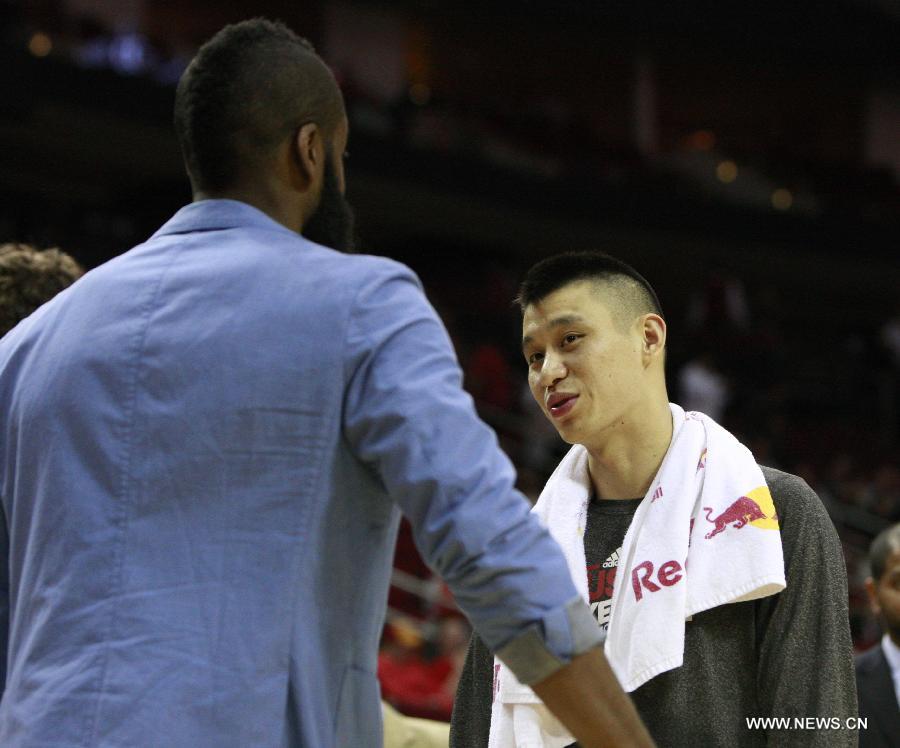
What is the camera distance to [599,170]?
1634cm

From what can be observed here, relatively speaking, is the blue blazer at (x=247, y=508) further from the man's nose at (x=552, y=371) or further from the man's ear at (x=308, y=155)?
the man's nose at (x=552, y=371)

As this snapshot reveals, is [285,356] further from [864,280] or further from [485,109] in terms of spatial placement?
[864,280]

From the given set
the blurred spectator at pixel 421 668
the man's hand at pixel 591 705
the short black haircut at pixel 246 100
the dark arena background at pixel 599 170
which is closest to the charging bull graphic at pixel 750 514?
the man's hand at pixel 591 705

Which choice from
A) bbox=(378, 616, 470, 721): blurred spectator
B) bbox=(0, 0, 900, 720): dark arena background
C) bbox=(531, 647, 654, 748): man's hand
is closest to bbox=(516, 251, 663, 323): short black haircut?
bbox=(531, 647, 654, 748): man's hand

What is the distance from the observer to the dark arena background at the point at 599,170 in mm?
12328

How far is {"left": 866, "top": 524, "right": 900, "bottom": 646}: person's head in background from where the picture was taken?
13.3ft

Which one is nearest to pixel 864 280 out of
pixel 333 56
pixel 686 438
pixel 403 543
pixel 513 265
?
pixel 513 265

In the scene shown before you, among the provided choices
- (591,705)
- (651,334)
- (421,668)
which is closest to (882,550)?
(651,334)

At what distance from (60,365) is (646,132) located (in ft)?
59.7

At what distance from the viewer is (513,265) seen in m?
16.5

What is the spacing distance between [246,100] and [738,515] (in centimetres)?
114

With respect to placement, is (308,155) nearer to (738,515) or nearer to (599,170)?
(738,515)

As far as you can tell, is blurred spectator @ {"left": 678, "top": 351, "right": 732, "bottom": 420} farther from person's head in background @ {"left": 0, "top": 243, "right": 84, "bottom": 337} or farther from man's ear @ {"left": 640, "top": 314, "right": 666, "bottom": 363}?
person's head in background @ {"left": 0, "top": 243, "right": 84, "bottom": 337}

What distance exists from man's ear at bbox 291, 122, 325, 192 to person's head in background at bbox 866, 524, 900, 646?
2.89m
